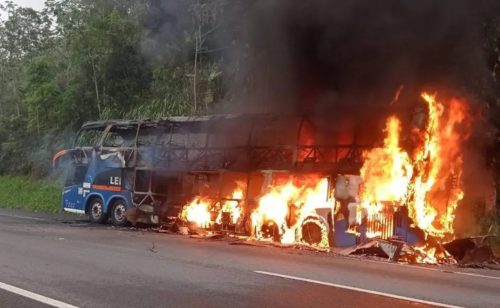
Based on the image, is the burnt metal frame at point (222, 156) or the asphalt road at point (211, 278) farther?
the burnt metal frame at point (222, 156)

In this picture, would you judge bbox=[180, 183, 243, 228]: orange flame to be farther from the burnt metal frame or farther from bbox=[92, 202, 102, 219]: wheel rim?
bbox=[92, 202, 102, 219]: wheel rim

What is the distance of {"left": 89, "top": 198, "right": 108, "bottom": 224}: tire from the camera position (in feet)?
54.1

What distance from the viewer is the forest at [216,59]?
1270cm

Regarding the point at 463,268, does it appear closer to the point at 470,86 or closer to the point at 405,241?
the point at 405,241

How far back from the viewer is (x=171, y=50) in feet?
74.8

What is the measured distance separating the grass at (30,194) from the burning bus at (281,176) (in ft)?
20.5

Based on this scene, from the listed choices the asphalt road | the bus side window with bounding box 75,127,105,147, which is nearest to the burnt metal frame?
the bus side window with bounding box 75,127,105,147

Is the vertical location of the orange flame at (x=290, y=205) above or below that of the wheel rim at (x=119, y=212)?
above

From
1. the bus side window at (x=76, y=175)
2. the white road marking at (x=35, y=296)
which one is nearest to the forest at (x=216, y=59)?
the bus side window at (x=76, y=175)

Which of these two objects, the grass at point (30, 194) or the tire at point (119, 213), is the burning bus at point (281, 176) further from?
the grass at point (30, 194)

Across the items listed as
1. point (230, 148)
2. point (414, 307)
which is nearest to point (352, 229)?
point (230, 148)

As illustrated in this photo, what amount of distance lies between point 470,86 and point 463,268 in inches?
170

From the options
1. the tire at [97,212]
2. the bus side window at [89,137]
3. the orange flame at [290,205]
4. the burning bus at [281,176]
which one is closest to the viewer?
the burning bus at [281,176]

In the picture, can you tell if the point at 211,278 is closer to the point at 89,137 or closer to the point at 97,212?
the point at 97,212
